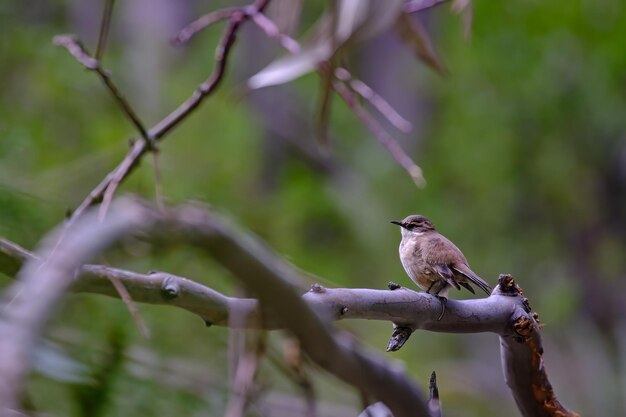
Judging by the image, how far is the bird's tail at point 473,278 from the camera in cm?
205

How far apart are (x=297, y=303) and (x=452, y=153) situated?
6.93 m

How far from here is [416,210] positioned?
7.17m

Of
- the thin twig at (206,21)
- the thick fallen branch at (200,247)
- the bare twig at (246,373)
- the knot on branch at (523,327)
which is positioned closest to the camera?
the thick fallen branch at (200,247)

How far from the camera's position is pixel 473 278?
6.83ft

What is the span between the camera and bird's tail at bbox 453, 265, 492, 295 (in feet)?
6.73

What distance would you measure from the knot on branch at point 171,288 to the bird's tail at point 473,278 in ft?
3.14

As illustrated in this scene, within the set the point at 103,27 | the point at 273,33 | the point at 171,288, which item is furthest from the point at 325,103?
the point at 171,288

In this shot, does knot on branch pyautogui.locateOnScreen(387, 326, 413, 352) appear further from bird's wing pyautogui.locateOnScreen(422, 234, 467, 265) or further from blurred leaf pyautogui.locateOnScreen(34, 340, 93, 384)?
blurred leaf pyautogui.locateOnScreen(34, 340, 93, 384)

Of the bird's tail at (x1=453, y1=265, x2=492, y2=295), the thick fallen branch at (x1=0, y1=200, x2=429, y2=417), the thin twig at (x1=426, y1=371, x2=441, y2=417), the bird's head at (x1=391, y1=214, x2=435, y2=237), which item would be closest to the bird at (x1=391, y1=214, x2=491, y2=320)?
the bird's tail at (x1=453, y1=265, x2=492, y2=295)

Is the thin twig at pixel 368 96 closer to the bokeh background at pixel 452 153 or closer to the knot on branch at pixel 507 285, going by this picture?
the knot on branch at pixel 507 285

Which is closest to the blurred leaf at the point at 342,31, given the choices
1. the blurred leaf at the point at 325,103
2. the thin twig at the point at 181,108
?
the blurred leaf at the point at 325,103

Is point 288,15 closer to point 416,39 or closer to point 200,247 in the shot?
point 416,39

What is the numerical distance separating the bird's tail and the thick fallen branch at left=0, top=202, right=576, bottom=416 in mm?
264

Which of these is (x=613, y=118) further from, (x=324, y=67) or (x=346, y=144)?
(x=324, y=67)
